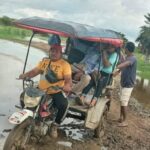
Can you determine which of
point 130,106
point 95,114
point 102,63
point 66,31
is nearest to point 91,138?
point 95,114

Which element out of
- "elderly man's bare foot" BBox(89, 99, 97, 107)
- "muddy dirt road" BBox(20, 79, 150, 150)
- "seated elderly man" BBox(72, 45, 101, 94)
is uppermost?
"seated elderly man" BBox(72, 45, 101, 94)

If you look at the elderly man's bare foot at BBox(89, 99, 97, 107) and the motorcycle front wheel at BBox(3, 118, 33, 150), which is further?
the elderly man's bare foot at BBox(89, 99, 97, 107)

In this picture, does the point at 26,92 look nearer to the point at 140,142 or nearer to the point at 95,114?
the point at 95,114

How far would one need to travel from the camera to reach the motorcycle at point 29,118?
23.1ft

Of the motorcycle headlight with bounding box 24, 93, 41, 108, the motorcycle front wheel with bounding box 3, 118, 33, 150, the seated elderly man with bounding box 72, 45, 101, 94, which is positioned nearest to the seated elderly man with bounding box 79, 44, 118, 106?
the seated elderly man with bounding box 72, 45, 101, 94

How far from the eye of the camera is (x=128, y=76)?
37.1ft

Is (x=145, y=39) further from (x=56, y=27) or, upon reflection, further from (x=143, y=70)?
(x=56, y=27)

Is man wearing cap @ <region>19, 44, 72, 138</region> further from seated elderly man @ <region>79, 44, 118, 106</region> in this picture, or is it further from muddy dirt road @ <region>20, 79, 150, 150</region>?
seated elderly man @ <region>79, 44, 118, 106</region>

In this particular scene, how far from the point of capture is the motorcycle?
23.1 feet

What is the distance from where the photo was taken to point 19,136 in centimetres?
712

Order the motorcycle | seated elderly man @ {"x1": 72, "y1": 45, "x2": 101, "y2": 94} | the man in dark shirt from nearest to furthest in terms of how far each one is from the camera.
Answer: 1. the motorcycle
2. seated elderly man @ {"x1": 72, "y1": 45, "x2": 101, "y2": 94}
3. the man in dark shirt

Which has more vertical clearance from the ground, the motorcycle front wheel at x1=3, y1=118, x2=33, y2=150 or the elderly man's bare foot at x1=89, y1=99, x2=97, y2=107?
the elderly man's bare foot at x1=89, y1=99, x2=97, y2=107

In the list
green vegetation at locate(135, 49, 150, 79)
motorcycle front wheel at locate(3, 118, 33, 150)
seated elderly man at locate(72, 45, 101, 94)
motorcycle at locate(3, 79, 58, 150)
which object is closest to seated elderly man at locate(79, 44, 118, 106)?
seated elderly man at locate(72, 45, 101, 94)

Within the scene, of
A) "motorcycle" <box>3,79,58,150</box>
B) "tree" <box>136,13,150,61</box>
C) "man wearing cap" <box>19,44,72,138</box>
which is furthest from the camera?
"tree" <box>136,13,150,61</box>
